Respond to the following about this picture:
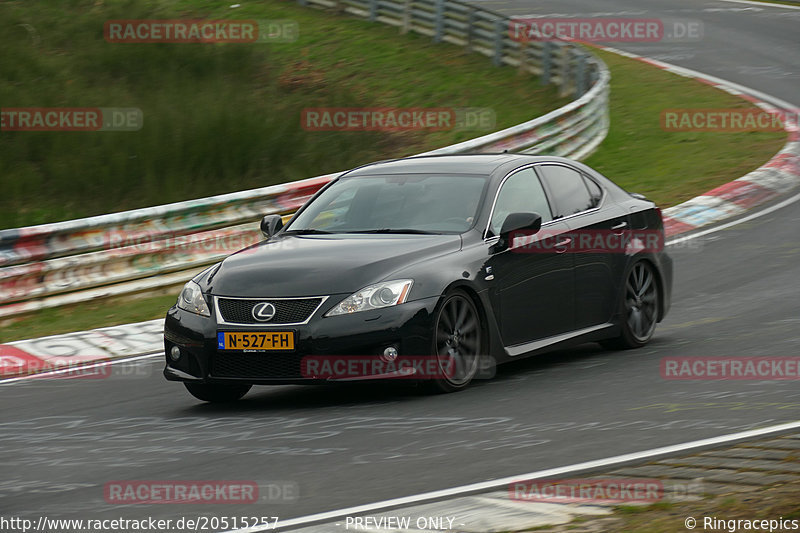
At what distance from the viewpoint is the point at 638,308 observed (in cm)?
1048

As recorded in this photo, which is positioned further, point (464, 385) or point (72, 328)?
point (72, 328)

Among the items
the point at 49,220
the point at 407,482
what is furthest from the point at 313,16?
the point at 407,482

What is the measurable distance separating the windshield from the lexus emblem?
46.9 inches

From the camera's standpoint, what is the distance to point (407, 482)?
20.3ft

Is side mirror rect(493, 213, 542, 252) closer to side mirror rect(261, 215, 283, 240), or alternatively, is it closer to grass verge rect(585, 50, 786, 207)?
side mirror rect(261, 215, 283, 240)

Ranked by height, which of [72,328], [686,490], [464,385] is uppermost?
[686,490]

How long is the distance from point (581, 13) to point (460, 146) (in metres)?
23.8

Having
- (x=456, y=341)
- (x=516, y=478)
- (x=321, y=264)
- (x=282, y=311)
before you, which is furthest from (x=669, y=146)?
(x=516, y=478)

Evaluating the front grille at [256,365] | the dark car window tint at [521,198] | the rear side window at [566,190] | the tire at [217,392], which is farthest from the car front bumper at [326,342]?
the rear side window at [566,190]

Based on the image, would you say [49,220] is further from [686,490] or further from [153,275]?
[686,490]

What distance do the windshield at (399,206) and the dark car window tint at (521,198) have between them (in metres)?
0.17

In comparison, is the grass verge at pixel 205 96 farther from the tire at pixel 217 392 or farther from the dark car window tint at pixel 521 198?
the dark car window tint at pixel 521 198

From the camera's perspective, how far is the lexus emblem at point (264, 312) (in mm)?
8211

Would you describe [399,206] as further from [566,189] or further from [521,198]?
[566,189]
